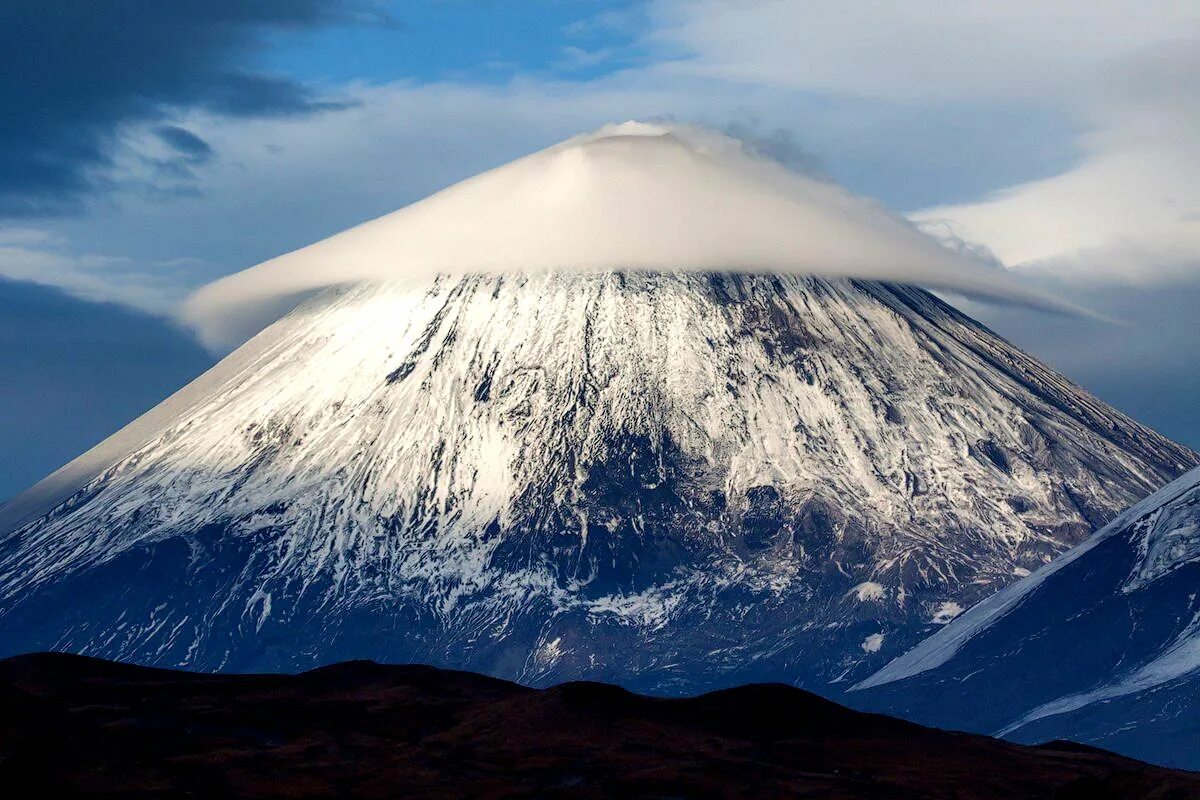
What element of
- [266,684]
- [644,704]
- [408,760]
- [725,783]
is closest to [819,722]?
[644,704]

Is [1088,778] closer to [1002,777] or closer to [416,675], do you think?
[1002,777]

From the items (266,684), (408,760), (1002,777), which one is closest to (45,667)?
(266,684)

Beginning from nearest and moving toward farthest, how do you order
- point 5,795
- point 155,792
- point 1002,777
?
point 5,795
point 155,792
point 1002,777

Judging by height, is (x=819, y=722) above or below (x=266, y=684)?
below

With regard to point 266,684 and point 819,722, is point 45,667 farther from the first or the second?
point 819,722

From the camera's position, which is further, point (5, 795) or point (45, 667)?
point (45, 667)

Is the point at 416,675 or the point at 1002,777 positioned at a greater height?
the point at 416,675

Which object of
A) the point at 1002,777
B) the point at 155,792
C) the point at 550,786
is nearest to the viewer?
the point at 155,792
